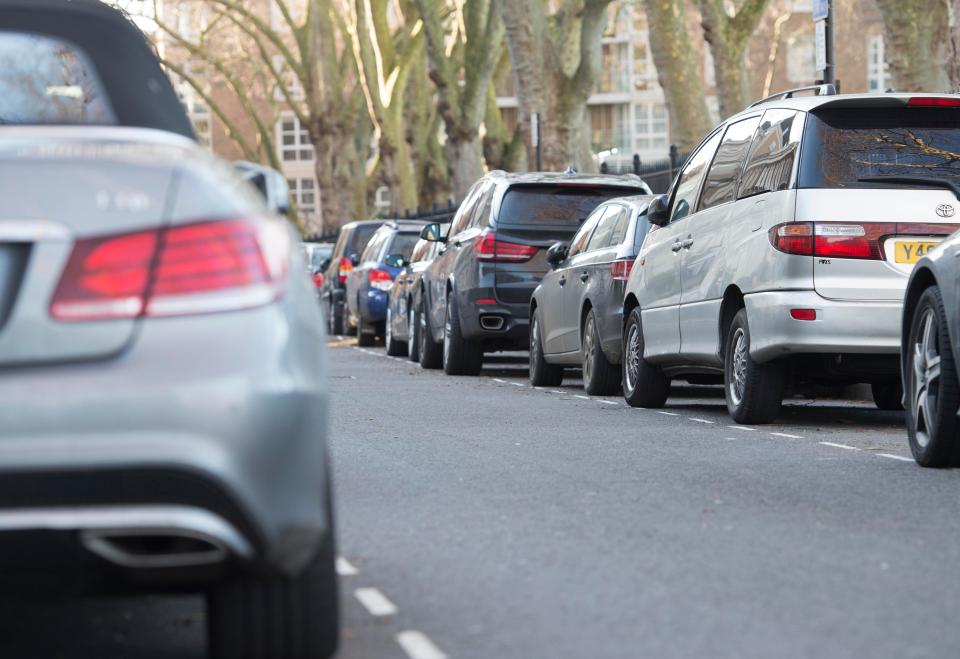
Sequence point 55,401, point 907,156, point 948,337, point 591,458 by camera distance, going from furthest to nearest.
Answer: point 907,156
point 591,458
point 948,337
point 55,401

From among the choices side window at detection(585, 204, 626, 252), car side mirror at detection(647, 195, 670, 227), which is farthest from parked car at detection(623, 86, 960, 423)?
side window at detection(585, 204, 626, 252)

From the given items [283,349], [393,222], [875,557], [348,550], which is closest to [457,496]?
[348,550]

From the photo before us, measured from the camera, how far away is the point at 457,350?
18609mm

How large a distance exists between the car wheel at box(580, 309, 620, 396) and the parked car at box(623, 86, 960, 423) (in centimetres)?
316

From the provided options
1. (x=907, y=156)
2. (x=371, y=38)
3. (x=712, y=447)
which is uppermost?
(x=371, y=38)

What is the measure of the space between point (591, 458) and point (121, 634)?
4.57m

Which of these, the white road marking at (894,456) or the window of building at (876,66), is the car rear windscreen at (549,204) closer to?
the white road marking at (894,456)

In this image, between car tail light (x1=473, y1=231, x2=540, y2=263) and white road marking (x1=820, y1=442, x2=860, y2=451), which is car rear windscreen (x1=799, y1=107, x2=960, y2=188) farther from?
car tail light (x1=473, y1=231, x2=540, y2=263)

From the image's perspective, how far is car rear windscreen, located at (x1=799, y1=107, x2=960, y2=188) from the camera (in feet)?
35.4

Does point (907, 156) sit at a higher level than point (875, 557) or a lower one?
higher

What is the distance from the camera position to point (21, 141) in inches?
171

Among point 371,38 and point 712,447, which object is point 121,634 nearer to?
point 712,447

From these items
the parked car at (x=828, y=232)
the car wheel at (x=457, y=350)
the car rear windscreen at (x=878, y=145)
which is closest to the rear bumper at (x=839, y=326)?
the parked car at (x=828, y=232)

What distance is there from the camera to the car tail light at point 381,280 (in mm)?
26641
